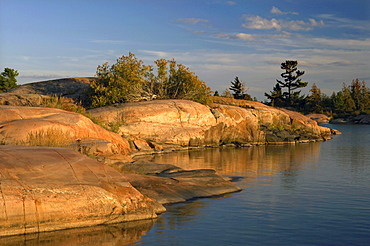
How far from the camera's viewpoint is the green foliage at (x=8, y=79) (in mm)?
68500

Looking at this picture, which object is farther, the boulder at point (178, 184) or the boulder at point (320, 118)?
the boulder at point (320, 118)

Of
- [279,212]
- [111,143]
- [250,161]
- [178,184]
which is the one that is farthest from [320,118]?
[279,212]

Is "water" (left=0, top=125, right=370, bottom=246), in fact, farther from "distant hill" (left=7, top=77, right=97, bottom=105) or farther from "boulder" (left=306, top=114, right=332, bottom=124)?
"boulder" (left=306, top=114, right=332, bottom=124)

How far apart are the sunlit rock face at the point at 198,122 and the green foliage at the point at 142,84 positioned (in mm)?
2800

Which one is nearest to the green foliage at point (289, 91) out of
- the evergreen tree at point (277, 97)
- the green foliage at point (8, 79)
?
the evergreen tree at point (277, 97)

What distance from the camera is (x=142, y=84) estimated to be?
4316cm

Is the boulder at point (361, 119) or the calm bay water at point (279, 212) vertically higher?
the boulder at point (361, 119)

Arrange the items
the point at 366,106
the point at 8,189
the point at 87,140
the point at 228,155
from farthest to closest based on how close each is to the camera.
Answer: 1. the point at 366,106
2. the point at 228,155
3. the point at 87,140
4. the point at 8,189

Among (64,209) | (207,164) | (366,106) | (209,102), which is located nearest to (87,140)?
(207,164)

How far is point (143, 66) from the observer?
144 feet

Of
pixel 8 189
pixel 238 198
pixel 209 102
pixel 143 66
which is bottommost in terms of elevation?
pixel 238 198

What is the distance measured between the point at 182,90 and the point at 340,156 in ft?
56.1

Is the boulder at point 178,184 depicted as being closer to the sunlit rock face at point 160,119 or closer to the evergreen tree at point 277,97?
the sunlit rock face at point 160,119

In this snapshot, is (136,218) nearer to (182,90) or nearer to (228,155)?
(228,155)
